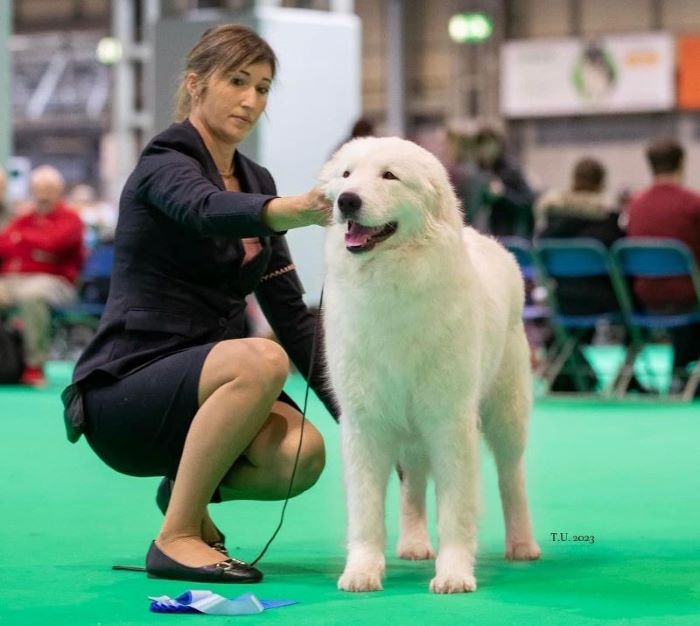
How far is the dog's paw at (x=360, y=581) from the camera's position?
9.75 feet

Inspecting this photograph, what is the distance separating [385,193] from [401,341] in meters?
0.35

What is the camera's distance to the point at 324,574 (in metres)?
3.20

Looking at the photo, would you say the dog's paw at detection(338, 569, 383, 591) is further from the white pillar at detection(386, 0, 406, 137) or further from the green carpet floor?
the white pillar at detection(386, 0, 406, 137)

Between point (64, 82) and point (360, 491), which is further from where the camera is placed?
point (64, 82)

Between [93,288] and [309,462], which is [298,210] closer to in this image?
[309,462]

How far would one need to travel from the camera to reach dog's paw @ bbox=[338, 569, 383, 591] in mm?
2971

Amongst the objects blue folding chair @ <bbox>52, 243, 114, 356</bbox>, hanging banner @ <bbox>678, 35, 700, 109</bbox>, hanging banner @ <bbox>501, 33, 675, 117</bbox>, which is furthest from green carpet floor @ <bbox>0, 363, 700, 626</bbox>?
hanging banner @ <bbox>501, 33, 675, 117</bbox>

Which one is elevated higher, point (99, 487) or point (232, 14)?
point (232, 14)

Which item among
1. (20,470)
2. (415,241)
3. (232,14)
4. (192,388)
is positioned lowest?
(20,470)

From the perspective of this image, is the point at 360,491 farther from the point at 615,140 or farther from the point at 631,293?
the point at 615,140

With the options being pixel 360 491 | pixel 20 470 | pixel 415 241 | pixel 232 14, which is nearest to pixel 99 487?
pixel 20 470

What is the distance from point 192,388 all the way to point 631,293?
5495 mm

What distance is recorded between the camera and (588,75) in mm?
19547

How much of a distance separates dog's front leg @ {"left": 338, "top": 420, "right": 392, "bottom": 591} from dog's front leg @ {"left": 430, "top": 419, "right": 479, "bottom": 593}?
0.13 meters
